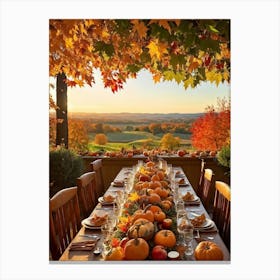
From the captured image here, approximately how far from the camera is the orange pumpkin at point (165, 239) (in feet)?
5.58

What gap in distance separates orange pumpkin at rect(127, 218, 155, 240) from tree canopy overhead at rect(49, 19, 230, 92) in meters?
0.80

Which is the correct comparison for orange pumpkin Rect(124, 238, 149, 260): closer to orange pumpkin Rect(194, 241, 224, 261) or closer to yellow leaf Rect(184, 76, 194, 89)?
orange pumpkin Rect(194, 241, 224, 261)

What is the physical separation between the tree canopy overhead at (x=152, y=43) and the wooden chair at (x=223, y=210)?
686 mm

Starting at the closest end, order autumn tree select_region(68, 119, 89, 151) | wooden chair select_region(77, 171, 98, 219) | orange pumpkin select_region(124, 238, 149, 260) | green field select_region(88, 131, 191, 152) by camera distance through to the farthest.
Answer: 1. orange pumpkin select_region(124, 238, 149, 260)
2. wooden chair select_region(77, 171, 98, 219)
3. autumn tree select_region(68, 119, 89, 151)
4. green field select_region(88, 131, 191, 152)

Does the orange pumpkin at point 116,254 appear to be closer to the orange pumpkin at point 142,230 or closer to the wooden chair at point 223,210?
the orange pumpkin at point 142,230

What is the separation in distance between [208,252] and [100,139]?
399 cm

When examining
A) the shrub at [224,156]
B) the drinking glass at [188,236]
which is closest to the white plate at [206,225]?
the drinking glass at [188,236]

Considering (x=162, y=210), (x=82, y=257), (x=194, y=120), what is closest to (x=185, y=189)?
(x=162, y=210)

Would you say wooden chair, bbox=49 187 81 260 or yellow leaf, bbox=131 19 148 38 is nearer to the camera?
yellow leaf, bbox=131 19 148 38

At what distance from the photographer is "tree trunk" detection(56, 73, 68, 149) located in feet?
16.3

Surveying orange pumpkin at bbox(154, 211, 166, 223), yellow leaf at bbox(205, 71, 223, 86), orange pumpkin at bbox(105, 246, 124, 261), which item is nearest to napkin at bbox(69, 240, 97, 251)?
orange pumpkin at bbox(105, 246, 124, 261)
